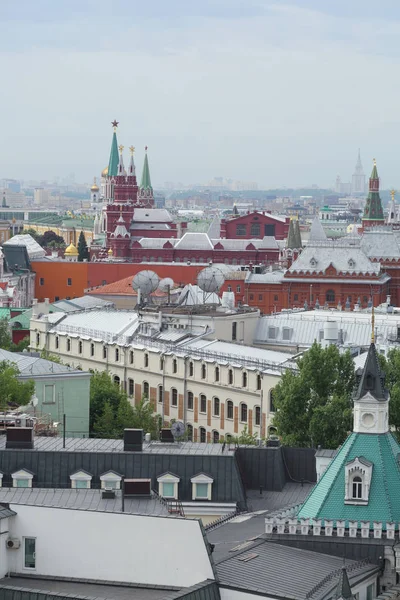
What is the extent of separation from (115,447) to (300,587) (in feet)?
48.5

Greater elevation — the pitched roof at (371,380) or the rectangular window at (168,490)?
the pitched roof at (371,380)

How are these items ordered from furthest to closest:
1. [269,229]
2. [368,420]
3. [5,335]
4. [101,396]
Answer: [269,229]
[5,335]
[101,396]
[368,420]

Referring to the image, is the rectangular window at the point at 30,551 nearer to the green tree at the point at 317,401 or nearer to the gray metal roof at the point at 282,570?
the gray metal roof at the point at 282,570

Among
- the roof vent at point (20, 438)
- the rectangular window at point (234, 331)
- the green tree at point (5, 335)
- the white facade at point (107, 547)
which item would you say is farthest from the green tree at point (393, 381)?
the green tree at point (5, 335)

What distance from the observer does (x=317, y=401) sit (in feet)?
209

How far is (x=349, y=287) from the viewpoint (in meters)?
133

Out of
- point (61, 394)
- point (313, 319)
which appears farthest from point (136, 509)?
point (313, 319)

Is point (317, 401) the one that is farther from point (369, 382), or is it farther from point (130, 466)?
point (369, 382)

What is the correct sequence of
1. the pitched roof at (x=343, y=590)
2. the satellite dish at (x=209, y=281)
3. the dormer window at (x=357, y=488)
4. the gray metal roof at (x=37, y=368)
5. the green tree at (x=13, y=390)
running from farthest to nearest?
the satellite dish at (x=209, y=281)
the gray metal roof at (x=37, y=368)
the green tree at (x=13, y=390)
the dormer window at (x=357, y=488)
the pitched roof at (x=343, y=590)

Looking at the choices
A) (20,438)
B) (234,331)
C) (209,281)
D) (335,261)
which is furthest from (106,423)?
(335,261)

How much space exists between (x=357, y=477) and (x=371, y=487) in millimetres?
380

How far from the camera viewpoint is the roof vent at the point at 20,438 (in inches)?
1918

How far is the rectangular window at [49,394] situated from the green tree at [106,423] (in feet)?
7.01

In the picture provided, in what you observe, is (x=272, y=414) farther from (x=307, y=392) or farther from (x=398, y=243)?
(x=398, y=243)
